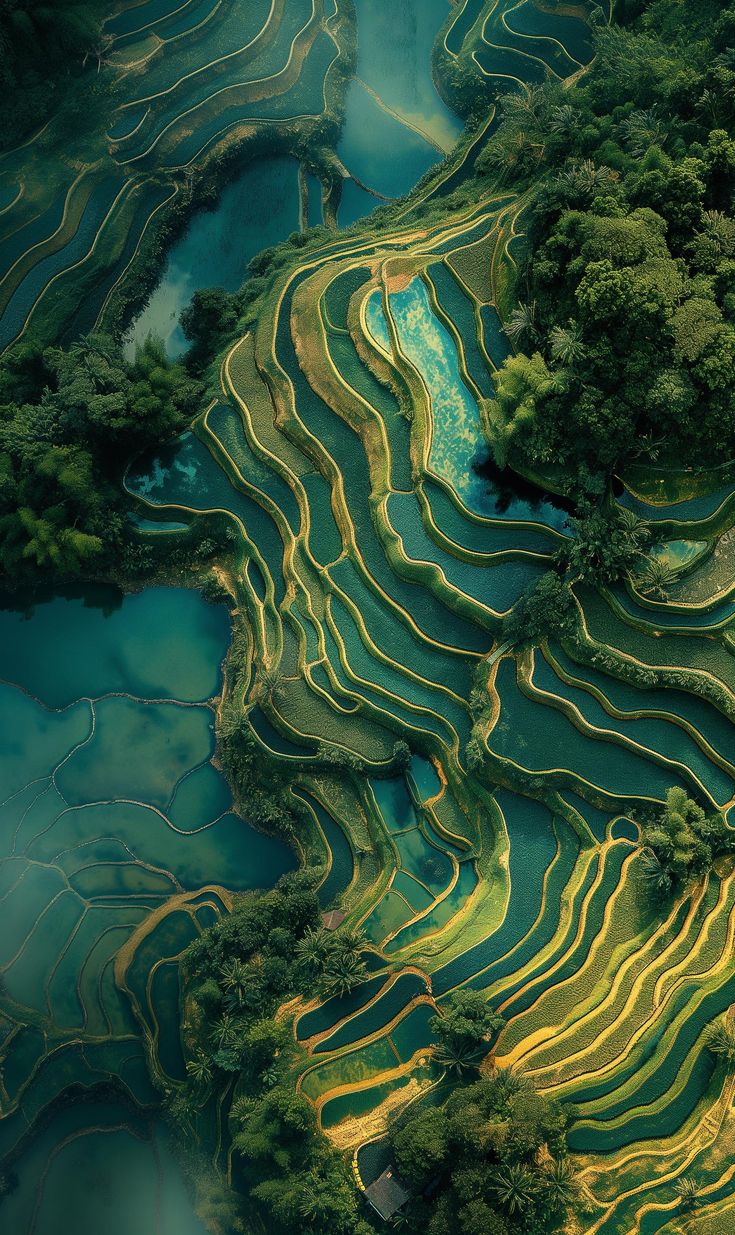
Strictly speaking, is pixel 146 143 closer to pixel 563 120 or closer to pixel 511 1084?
pixel 563 120

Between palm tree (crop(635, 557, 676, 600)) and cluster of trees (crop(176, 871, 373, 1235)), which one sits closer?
cluster of trees (crop(176, 871, 373, 1235))

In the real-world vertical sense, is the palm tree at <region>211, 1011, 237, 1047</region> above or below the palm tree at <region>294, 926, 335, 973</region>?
below

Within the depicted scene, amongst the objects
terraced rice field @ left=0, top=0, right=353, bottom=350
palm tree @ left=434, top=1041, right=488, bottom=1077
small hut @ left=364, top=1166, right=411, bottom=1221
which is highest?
terraced rice field @ left=0, top=0, right=353, bottom=350

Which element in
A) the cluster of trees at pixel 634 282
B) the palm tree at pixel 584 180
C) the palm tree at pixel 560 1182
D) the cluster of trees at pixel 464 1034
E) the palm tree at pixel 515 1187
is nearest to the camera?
the palm tree at pixel 515 1187

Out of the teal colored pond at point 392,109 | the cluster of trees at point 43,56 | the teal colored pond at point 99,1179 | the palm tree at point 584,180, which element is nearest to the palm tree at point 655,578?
the palm tree at point 584,180

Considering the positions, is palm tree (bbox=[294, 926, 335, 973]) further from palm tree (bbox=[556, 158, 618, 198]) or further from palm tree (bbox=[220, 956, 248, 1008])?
palm tree (bbox=[556, 158, 618, 198])

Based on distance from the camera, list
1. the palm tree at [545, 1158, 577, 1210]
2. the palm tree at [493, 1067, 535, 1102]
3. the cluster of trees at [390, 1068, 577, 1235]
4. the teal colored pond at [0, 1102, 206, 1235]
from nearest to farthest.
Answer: the cluster of trees at [390, 1068, 577, 1235] → the palm tree at [545, 1158, 577, 1210] → the palm tree at [493, 1067, 535, 1102] → the teal colored pond at [0, 1102, 206, 1235]

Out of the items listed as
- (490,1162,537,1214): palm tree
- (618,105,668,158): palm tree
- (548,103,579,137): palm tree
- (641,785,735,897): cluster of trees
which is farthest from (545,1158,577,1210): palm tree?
(548,103,579,137): palm tree

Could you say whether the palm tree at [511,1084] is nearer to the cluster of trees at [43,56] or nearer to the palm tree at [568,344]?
the palm tree at [568,344]
